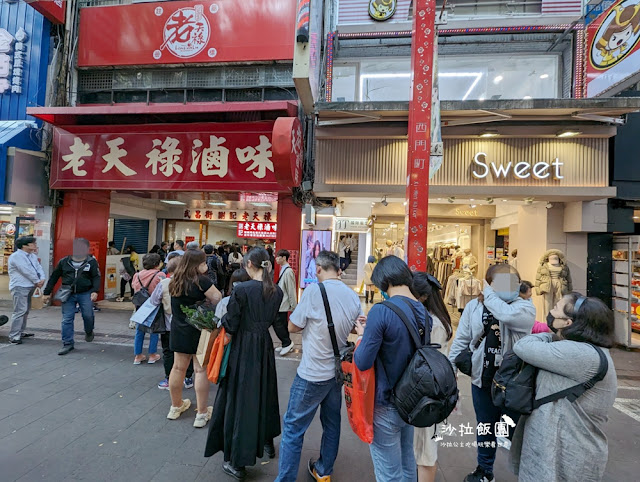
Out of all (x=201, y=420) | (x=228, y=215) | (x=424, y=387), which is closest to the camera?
(x=424, y=387)

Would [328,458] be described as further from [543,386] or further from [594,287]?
[594,287]

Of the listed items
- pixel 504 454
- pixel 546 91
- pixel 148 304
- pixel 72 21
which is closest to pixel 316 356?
pixel 504 454

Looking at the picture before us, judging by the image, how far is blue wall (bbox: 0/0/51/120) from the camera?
8688 mm

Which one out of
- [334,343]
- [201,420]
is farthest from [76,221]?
[334,343]

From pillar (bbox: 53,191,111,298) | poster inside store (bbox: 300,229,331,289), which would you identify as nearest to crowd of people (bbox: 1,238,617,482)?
poster inside store (bbox: 300,229,331,289)

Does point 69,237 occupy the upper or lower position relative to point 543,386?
upper

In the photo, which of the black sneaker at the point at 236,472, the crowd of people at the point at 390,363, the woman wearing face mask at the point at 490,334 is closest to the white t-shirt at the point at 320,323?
the crowd of people at the point at 390,363

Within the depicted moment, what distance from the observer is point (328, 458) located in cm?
280

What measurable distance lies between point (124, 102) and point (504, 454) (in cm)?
1085

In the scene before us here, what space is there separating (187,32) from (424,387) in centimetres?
993

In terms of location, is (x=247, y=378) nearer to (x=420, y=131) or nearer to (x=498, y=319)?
(x=498, y=319)

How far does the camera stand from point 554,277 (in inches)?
283

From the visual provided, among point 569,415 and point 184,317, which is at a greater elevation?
point 184,317

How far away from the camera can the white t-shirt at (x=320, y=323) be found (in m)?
2.61
